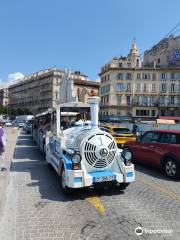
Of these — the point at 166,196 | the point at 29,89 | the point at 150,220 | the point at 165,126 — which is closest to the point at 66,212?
the point at 150,220

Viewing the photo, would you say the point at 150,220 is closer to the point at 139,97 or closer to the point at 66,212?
the point at 66,212

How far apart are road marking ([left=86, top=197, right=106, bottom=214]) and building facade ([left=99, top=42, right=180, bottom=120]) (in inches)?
2555

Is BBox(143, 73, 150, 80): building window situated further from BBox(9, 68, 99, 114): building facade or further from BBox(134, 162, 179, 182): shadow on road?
BBox(134, 162, 179, 182): shadow on road

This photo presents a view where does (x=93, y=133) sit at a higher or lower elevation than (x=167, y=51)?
lower

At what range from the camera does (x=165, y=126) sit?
2947 centimetres

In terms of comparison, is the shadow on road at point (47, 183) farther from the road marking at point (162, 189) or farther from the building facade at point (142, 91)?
the building facade at point (142, 91)

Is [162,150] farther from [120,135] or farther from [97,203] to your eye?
[120,135]

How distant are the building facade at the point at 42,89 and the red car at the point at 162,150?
7717 cm

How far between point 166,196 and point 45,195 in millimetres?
3145

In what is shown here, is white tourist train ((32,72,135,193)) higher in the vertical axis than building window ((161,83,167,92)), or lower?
lower

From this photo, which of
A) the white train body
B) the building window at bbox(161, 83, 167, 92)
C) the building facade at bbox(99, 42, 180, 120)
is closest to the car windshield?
the white train body

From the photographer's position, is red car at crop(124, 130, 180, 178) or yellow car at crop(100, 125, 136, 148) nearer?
red car at crop(124, 130, 180, 178)

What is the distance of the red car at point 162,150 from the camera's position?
8930 mm

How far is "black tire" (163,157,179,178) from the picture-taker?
8852 mm
